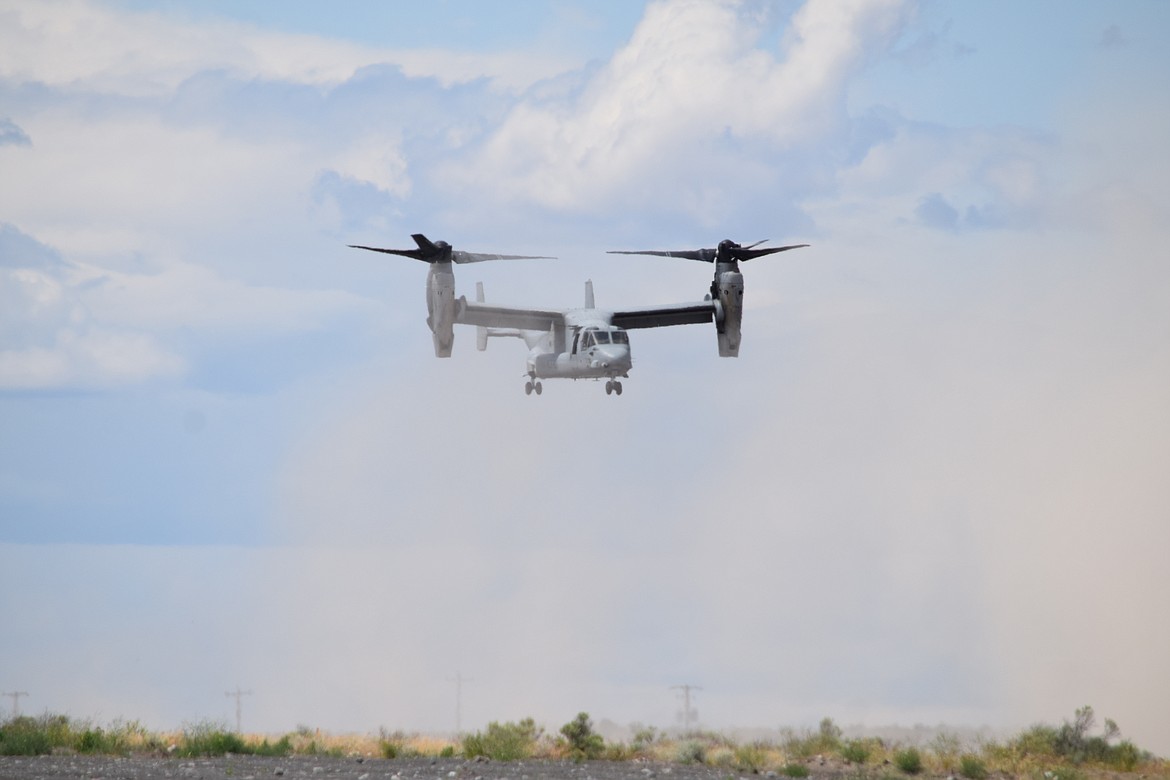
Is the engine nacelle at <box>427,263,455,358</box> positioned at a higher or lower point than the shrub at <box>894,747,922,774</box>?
higher

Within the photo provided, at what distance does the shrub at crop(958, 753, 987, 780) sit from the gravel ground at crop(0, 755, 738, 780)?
16.2 ft

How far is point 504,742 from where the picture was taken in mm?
28859

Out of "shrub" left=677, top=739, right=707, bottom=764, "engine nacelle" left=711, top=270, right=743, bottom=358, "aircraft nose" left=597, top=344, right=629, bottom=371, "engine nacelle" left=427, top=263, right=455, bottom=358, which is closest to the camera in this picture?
"shrub" left=677, top=739, right=707, bottom=764

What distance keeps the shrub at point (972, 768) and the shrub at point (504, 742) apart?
28.9 ft

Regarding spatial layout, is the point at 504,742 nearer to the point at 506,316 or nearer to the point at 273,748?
the point at 273,748

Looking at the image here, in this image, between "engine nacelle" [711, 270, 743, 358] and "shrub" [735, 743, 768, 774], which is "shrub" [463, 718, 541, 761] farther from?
"engine nacelle" [711, 270, 743, 358]

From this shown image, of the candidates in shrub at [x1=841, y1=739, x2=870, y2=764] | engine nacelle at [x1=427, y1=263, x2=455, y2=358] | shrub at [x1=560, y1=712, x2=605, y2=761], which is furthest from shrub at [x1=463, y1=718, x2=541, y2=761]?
engine nacelle at [x1=427, y1=263, x2=455, y2=358]

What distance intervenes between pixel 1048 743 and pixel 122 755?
771 inches

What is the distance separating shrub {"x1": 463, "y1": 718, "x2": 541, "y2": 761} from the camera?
1110 inches

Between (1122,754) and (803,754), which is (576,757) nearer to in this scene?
(803,754)

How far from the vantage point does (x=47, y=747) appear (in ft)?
92.5

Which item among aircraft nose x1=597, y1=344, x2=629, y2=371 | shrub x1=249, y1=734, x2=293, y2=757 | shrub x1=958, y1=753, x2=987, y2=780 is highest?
aircraft nose x1=597, y1=344, x2=629, y2=371

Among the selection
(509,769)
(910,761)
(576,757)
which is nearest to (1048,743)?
(910,761)

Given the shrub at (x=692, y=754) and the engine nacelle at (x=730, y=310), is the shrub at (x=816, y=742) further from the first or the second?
the engine nacelle at (x=730, y=310)
